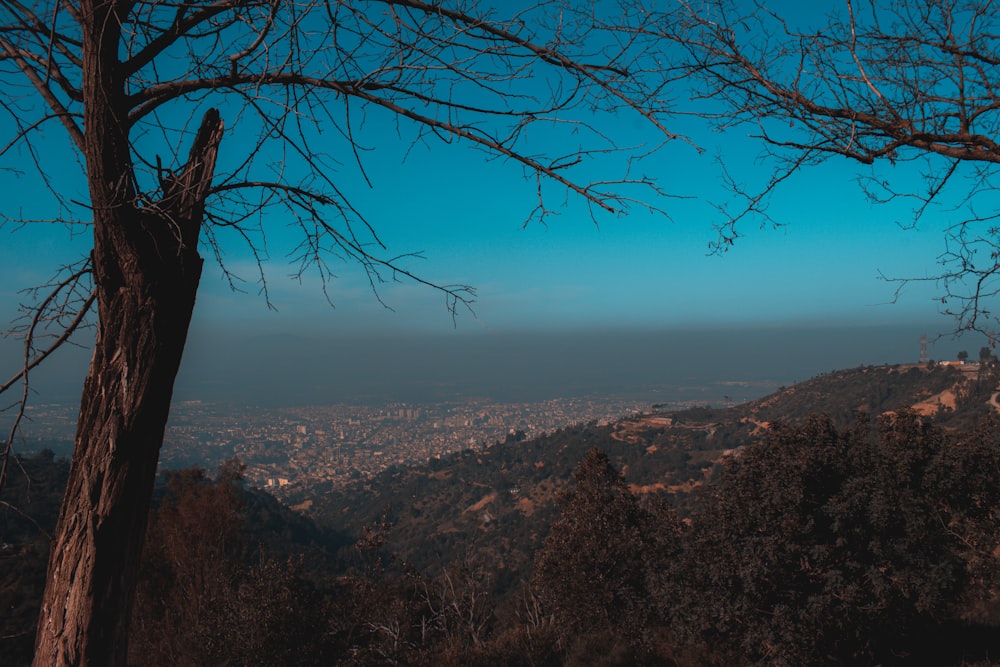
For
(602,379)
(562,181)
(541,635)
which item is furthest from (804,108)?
(602,379)

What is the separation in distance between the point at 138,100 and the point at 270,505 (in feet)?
119

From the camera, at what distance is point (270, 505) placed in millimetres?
34625

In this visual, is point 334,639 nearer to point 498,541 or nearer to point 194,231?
point 194,231

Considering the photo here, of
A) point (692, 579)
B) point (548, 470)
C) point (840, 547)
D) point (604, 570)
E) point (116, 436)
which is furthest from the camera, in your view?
point (548, 470)

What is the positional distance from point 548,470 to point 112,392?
43.1 metres

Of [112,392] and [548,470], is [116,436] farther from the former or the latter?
[548,470]

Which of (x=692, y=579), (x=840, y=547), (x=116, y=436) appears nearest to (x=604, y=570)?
(x=692, y=579)

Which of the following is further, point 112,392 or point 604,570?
point 604,570

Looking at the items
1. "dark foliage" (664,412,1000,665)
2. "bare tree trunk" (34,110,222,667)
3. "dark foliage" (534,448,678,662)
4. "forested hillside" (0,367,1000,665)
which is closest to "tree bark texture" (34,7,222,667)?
"bare tree trunk" (34,110,222,667)

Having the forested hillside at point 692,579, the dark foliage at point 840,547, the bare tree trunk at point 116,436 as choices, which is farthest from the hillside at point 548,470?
the bare tree trunk at point 116,436

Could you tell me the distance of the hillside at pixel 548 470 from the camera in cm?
3322

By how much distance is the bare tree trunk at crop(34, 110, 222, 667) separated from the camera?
5.46ft

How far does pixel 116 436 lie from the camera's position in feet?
5.62

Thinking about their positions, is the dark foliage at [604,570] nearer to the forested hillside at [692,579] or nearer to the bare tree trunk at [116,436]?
the forested hillside at [692,579]
